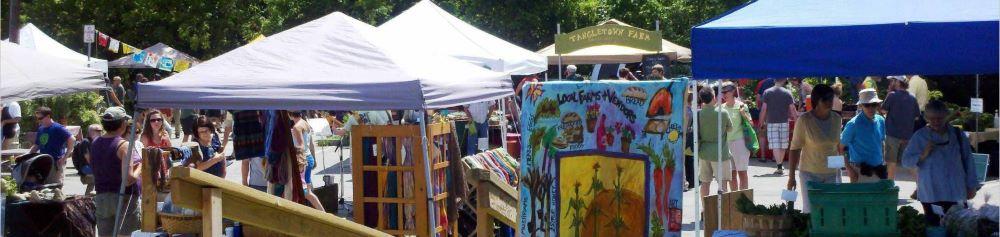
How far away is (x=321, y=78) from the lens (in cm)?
852

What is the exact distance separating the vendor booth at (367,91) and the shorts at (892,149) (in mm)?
5418

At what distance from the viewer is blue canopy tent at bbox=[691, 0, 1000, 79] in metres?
6.54

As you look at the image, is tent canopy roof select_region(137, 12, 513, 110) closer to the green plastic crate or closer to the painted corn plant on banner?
the painted corn plant on banner

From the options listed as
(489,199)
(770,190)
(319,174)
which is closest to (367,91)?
(489,199)

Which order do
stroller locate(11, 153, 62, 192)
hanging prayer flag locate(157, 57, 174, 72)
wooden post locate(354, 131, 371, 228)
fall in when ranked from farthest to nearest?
hanging prayer flag locate(157, 57, 174, 72) < stroller locate(11, 153, 62, 192) < wooden post locate(354, 131, 371, 228)

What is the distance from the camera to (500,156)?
10.1 metres

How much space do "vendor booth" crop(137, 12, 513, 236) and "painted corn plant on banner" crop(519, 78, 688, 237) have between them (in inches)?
43.2

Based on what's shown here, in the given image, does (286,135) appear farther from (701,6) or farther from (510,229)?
(701,6)

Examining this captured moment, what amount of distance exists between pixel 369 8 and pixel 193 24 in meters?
5.88

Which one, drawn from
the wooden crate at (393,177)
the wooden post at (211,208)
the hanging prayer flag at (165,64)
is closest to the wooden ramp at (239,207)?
the wooden post at (211,208)

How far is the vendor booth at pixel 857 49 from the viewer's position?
653cm

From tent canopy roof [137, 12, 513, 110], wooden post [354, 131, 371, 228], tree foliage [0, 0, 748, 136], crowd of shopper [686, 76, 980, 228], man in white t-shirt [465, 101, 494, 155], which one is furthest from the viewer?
tree foliage [0, 0, 748, 136]

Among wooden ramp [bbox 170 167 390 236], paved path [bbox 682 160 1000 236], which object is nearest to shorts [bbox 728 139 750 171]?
paved path [bbox 682 160 1000 236]

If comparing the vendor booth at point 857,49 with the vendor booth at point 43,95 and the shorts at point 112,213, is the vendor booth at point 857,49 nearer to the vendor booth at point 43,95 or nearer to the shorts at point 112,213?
the shorts at point 112,213
